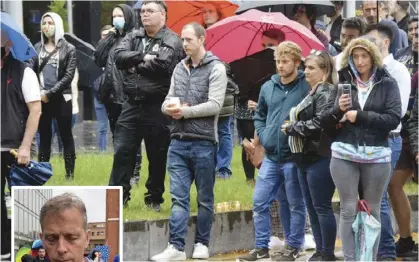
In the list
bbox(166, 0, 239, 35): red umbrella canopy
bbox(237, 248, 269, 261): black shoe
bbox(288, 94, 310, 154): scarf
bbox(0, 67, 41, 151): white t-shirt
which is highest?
bbox(166, 0, 239, 35): red umbrella canopy

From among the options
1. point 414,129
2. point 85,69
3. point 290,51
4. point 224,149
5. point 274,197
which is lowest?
point 274,197

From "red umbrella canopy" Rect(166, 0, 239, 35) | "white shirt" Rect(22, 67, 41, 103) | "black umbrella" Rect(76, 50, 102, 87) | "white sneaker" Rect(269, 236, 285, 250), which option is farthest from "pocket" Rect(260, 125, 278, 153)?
"black umbrella" Rect(76, 50, 102, 87)

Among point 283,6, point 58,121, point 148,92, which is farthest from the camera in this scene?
point 283,6

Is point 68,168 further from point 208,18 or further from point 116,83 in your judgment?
point 208,18

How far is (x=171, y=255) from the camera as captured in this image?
979 cm

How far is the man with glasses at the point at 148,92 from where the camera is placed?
10.4 m

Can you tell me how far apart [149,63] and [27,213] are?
19.4 feet

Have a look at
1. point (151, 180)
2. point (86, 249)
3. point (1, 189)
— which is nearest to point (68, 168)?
point (151, 180)

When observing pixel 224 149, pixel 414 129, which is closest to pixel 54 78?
pixel 224 149

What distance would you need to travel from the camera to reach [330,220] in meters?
9.66

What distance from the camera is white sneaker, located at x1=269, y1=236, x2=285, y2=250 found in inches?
418

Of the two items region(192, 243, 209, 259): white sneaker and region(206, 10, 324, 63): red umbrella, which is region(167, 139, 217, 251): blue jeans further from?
region(206, 10, 324, 63): red umbrella

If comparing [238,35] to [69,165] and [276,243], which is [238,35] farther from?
[276,243]

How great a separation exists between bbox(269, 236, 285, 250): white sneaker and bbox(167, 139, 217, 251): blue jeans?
2.56 ft
